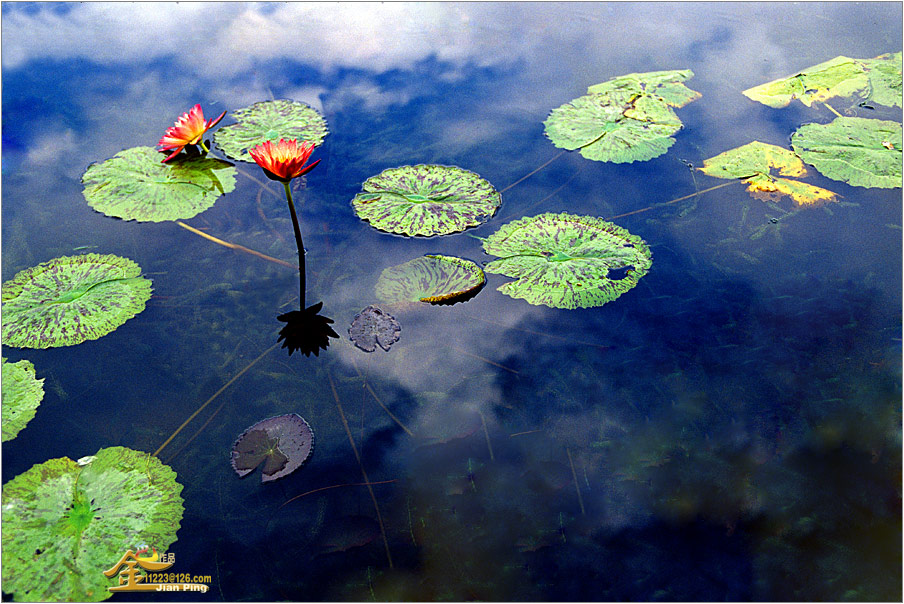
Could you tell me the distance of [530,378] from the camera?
8.50 feet

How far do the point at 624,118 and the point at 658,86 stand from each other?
1.69 feet

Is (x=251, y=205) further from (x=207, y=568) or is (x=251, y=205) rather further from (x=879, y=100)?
(x=879, y=100)

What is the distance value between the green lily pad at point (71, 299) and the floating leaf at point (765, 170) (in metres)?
3.22

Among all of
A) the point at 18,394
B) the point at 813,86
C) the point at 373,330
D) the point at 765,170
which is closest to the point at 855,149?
the point at 765,170

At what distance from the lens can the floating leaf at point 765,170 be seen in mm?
3438

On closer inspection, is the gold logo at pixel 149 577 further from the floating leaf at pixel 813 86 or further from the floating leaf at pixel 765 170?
the floating leaf at pixel 813 86

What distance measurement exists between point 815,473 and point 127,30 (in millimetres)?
5872

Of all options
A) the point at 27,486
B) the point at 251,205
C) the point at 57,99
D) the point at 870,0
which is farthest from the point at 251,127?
the point at 870,0

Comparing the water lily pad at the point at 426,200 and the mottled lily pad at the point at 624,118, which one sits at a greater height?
the mottled lily pad at the point at 624,118

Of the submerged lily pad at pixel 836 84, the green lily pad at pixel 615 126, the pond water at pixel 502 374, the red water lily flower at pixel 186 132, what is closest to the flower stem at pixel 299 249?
the pond water at pixel 502 374

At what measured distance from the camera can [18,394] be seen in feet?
8.34

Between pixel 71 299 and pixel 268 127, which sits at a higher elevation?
pixel 268 127

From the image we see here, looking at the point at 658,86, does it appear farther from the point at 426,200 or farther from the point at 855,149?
the point at 426,200

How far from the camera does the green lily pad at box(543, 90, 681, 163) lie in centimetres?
374
